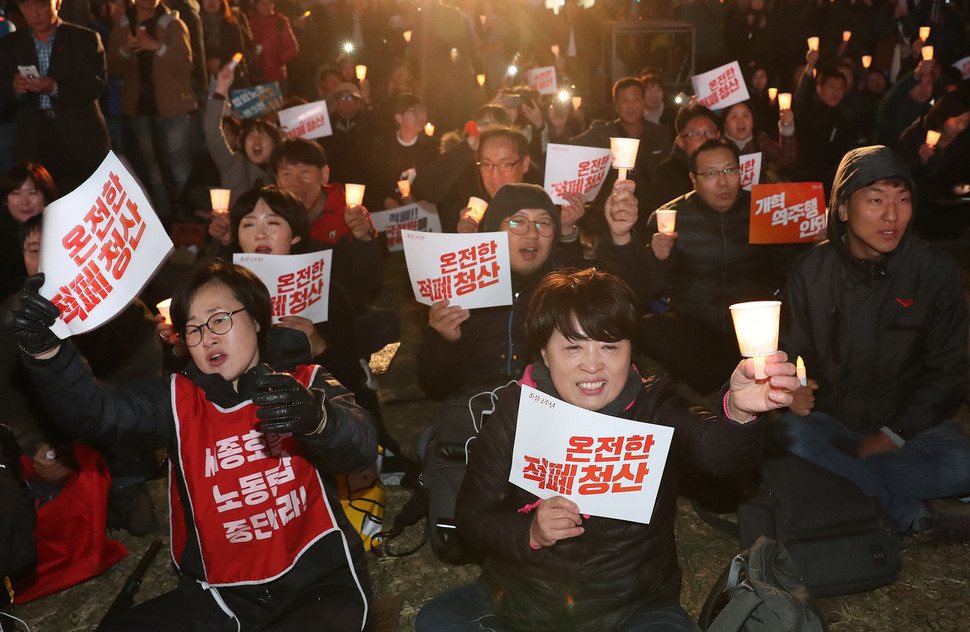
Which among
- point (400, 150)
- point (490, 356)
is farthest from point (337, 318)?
point (400, 150)

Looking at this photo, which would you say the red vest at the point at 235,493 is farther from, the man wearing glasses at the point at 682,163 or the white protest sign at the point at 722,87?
the white protest sign at the point at 722,87

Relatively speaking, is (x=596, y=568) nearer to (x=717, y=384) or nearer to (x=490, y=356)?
(x=490, y=356)

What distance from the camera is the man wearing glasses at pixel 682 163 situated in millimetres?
7109

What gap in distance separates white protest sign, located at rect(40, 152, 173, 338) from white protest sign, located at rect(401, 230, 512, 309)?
1.50 meters

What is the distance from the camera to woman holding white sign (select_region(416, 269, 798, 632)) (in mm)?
2625

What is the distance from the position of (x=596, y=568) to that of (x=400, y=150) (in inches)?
281

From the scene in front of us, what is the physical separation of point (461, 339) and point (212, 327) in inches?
55.7

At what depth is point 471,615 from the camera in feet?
9.34

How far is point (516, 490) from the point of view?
2.84m

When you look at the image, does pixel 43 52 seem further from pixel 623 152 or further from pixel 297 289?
pixel 623 152

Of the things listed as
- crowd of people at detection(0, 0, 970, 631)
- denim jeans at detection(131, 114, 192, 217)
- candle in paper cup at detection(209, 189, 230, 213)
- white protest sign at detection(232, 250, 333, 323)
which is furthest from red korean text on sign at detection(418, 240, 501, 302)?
denim jeans at detection(131, 114, 192, 217)

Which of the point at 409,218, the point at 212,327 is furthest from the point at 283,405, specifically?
the point at 409,218

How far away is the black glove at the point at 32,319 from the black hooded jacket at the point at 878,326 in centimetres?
335

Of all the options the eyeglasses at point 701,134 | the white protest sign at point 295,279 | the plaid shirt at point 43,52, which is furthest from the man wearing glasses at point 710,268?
the plaid shirt at point 43,52
